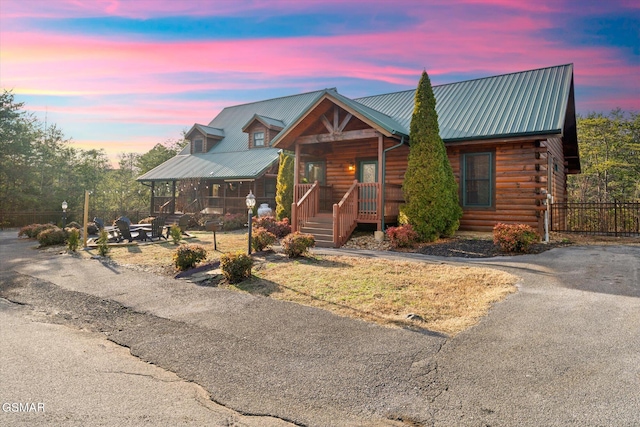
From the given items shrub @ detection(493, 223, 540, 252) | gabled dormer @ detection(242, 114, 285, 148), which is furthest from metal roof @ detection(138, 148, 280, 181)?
shrub @ detection(493, 223, 540, 252)

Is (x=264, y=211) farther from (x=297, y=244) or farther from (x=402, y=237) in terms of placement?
(x=297, y=244)

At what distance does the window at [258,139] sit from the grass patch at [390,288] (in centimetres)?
1776

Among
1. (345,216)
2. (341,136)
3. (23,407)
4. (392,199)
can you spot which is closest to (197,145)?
(341,136)

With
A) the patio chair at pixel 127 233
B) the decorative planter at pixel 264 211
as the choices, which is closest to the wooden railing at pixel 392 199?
the decorative planter at pixel 264 211

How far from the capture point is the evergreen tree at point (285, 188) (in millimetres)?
17703

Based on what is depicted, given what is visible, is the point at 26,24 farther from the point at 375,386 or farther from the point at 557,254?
the point at 557,254

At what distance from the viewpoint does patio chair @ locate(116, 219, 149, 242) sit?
14812mm

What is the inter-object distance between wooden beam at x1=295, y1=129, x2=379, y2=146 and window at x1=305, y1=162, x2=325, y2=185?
115 inches

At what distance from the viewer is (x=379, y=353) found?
167 inches

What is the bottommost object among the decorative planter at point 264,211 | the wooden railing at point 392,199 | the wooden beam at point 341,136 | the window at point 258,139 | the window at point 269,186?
the decorative planter at point 264,211

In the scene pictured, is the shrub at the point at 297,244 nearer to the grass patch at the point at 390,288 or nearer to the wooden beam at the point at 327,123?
the grass patch at the point at 390,288

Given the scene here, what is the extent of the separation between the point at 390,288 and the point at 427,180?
6247mm

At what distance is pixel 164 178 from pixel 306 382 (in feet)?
81.6

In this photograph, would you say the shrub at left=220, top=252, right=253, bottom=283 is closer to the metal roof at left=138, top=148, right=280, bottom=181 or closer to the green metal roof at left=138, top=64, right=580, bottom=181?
the green metal roof at left=138, top=64, right=580, bottom=181
